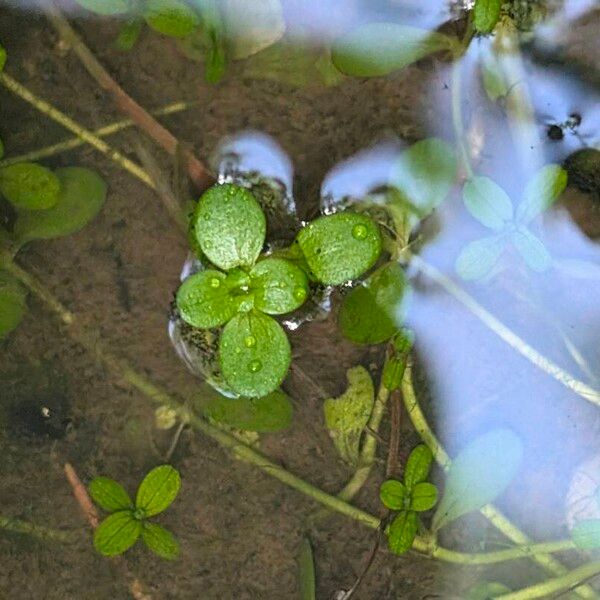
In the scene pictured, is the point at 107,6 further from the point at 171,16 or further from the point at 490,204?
the point at 490,204

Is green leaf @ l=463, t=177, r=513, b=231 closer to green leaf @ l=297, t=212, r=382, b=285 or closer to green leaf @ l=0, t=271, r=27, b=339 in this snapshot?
green leaf @ l=297, t=212, r=382, b=285

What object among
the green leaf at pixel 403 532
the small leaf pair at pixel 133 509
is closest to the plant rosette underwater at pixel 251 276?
the small leaf pair at pixel 133 509

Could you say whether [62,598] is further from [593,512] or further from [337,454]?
[593,512]

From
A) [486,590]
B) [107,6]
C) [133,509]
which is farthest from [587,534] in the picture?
[107,6]

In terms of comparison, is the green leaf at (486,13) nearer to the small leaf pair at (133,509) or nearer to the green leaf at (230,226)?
the green leaf at (230,226)

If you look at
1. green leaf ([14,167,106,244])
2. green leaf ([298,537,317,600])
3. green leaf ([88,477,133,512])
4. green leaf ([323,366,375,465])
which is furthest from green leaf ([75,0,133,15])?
green leaf ([298,537,317,600])

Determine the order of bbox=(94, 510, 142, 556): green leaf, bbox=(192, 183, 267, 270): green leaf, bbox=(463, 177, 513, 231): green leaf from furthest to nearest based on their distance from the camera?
bbox=(94, 510, 142, 556): green leaf
bbox=(463, 177, 513, 231): green leaf
bbox=(192, 183, 267, 270): green leaf

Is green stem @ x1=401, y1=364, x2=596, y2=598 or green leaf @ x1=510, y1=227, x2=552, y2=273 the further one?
green stem @ x1=401, y1=364, x2=596, y2=598
